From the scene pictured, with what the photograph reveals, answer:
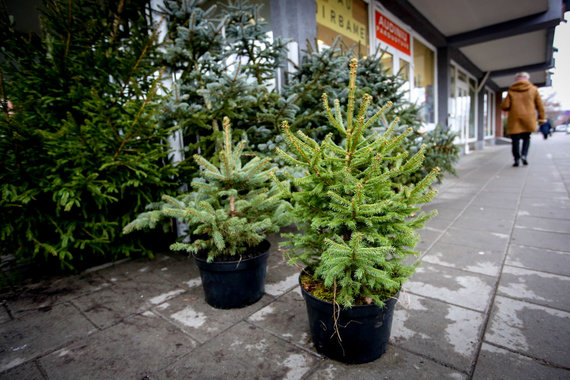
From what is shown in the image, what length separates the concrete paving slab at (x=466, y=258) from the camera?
2.88 m

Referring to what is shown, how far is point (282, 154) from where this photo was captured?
1.70 meters

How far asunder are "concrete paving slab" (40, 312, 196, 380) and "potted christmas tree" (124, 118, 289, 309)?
17.7 inches

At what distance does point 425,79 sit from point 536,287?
967cm

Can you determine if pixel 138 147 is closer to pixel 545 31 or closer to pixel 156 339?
pixel 156 339

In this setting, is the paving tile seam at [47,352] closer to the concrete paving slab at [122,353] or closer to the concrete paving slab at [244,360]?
the concrete paving slab at [122,353]

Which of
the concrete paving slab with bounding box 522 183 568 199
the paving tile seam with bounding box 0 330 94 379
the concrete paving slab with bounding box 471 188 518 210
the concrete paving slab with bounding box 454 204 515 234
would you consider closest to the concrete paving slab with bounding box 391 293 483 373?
the paving tile seam with bounding box 0 330 94 379

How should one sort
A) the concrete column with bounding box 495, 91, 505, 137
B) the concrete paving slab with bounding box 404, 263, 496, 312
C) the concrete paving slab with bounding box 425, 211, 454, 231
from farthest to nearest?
the concrete column with bounding box 495, 91, 505, 137, the concrete paving slab with bounding box 425, 211, 454, 231, the concrete paving slab with bounding box 404, 263, 496, 312

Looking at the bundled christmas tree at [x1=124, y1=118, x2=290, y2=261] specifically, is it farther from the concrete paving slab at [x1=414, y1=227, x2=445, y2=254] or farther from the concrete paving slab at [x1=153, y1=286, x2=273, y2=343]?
the concrete paving slab at [x1=414, y1=227, x2=445, y2=254]

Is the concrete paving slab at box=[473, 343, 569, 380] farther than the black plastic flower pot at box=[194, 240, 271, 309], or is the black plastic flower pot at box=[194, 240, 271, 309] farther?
the black plastic flower pot at box=[194, 240, 271, 309]

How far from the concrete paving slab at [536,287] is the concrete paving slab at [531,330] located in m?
0.11

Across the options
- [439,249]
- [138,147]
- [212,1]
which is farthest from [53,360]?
[212,1]

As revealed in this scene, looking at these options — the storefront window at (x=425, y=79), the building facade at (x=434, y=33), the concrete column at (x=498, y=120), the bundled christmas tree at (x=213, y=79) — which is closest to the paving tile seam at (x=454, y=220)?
the building facade at (x=434, y=33)

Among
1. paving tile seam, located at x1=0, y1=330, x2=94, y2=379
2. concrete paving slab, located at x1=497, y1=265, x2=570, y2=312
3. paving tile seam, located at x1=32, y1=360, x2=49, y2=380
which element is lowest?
concrete paving slab, located at x1=497, y1=265, x2=570, y2=312

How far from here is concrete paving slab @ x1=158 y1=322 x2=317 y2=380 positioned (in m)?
1.70
